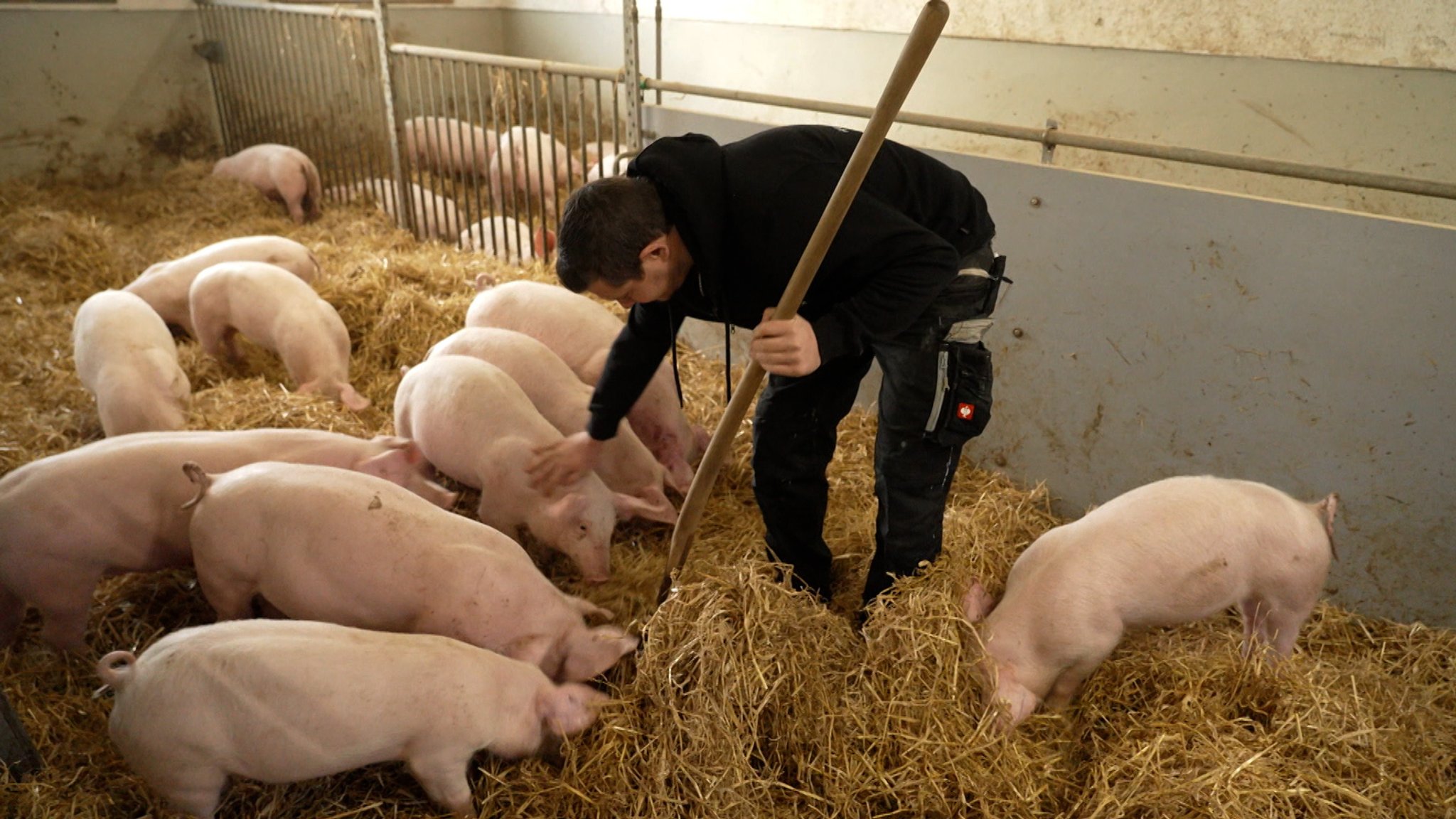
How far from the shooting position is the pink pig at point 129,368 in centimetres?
360

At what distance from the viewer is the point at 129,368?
3.70 metres

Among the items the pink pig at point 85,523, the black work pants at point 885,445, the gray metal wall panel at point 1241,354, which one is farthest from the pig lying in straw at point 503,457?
the gray metal wall panel at point 1241,354

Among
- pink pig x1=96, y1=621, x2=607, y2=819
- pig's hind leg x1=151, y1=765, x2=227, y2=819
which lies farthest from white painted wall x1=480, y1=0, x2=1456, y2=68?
pig's hind leg x1=151, y1=765, x2=227, y2=819

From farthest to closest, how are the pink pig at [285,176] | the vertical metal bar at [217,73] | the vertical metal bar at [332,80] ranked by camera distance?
1. the vertical metal bar at [217,73]
2. the vertical metal bar at [332,80]
3. the pink pig at [285,176]

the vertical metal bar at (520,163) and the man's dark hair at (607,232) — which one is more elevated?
the man's dark hair at (607,232)

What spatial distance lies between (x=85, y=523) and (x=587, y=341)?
200cm

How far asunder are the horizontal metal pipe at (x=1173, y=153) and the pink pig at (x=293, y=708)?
2170 mm

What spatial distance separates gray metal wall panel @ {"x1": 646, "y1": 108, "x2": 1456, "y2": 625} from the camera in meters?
2.99

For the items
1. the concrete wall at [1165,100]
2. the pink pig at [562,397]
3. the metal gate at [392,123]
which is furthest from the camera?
the metal gate at [392,123]

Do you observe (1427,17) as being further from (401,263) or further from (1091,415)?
(401,263)

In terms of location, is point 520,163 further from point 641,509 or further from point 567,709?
point 567,709

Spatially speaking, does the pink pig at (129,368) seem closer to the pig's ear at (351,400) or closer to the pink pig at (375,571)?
the pig's ear at (351,400)

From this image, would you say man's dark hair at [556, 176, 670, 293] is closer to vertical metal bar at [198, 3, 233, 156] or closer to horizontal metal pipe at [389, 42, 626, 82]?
horizontal metal pipe at [389, 42, 626, 82]

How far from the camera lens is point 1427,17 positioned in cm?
426
